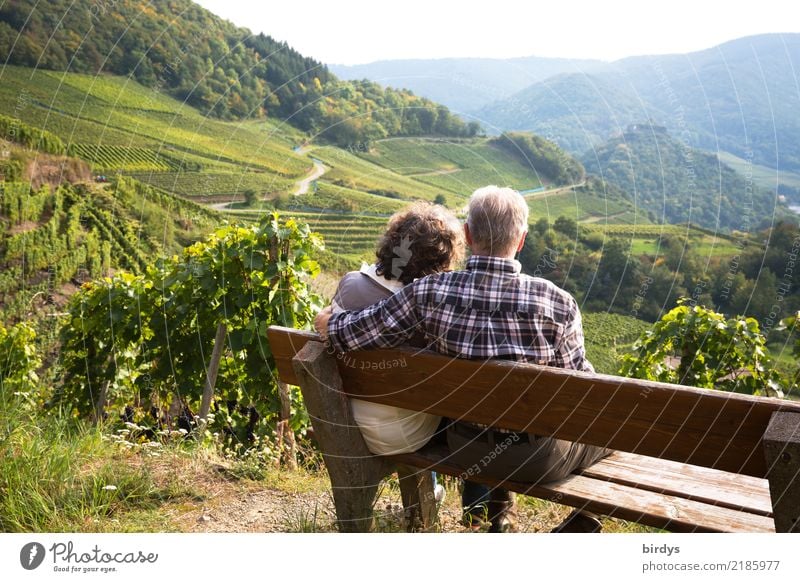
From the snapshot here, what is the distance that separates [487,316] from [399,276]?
1.49 ft

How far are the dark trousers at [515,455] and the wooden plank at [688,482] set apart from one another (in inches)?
3.5

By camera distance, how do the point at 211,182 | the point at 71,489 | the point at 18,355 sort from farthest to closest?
the point at 211,182
the point at 18,355
the point at 71,489

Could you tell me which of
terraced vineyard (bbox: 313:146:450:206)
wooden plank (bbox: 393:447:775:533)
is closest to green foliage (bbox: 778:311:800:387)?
wooden plank (bbox: 393:447:775:533)

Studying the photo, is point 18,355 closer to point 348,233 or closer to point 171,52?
point 348,233

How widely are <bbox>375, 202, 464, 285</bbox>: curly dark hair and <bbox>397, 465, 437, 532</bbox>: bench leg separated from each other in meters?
0.86

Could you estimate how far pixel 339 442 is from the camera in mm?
2545

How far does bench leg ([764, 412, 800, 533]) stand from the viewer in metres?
1.57

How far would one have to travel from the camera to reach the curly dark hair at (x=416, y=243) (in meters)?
2.55

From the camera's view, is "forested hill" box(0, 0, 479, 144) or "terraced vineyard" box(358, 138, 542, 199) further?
"forested hill" box(0, 0, 479, 144)

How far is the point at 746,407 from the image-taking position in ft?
5.48

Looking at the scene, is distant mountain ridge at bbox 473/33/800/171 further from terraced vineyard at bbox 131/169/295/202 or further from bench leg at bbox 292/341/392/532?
terraced vineyard at bbox 131/169/295/202

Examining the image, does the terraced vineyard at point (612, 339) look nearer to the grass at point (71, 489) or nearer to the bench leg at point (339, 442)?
the bench leg at point (339, 442)

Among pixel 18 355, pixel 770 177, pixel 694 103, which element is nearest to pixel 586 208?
pixel 694 103
